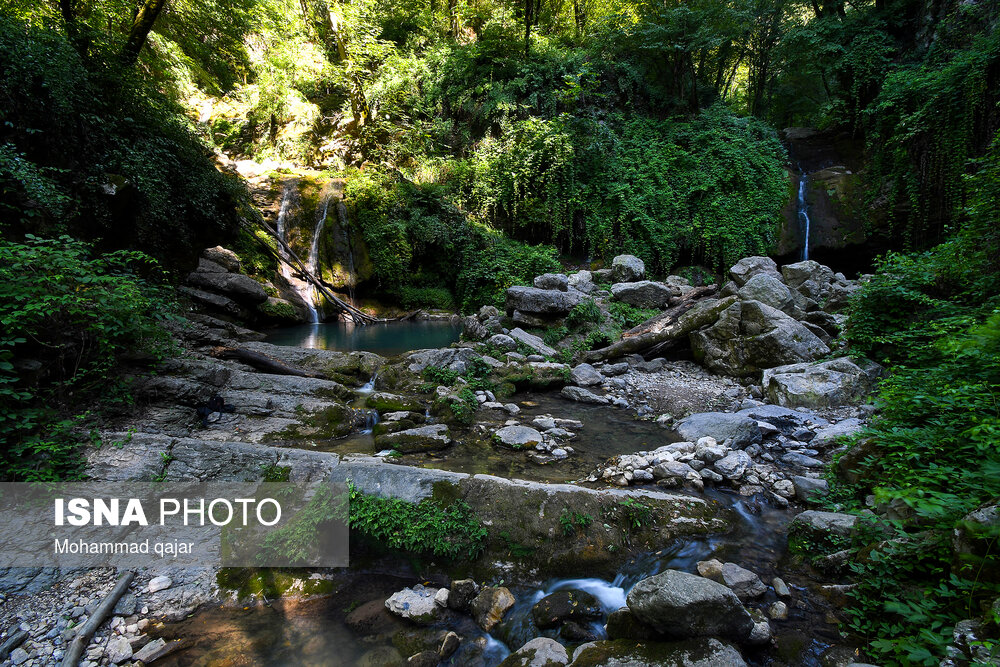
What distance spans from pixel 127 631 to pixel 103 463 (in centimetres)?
153

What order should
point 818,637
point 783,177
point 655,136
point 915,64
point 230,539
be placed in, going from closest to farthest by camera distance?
point 818,637 < point 230,539 < point 915,64 < point 783,177 < point 655,136

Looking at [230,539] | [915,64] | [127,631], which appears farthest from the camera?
[915,64]

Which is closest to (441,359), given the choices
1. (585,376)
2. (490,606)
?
(585,376)

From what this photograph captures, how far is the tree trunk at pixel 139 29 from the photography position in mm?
7867

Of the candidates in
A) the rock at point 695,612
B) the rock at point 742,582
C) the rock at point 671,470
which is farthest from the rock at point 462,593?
the rock at point 671,470

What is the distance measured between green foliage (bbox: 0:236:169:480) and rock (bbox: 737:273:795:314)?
10.5 m

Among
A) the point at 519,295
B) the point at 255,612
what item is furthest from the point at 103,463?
the point at 519,295

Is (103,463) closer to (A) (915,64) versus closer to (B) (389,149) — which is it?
(B) (389,149)

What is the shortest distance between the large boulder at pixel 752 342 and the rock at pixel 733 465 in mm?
3705

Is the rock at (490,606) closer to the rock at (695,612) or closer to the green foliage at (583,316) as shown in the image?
the rock at (695,612)

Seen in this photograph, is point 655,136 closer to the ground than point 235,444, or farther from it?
farther from it

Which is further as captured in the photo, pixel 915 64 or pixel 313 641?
pixel 915 64

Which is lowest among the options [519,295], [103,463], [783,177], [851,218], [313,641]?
[313,641]

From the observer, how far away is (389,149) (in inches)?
693
